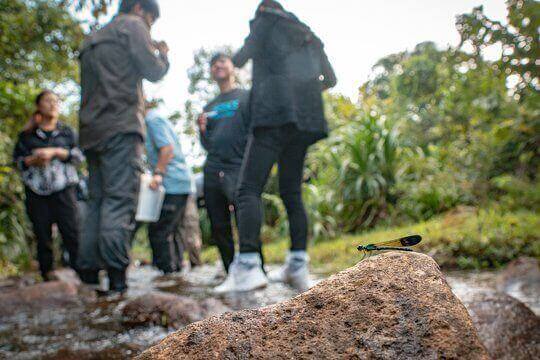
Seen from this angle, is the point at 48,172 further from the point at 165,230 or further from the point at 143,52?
the point at 143,52

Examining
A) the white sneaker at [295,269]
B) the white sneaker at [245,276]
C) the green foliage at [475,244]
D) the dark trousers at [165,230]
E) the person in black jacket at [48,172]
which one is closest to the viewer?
the white sneaker at [245,276]

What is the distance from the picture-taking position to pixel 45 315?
92.5 inches

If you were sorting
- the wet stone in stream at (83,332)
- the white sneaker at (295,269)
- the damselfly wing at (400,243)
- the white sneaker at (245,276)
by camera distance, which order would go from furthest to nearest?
the white sneaker at (295,269)
the white sneaker at (245,276)
the wet stone in stream at (83,332)
the damselfly wing at (400,243)

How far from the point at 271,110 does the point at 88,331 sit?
150 centimetres

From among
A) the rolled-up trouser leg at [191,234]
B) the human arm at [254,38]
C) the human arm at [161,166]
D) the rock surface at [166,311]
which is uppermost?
the human arm at [254,38]

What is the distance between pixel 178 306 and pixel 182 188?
2.61 metres

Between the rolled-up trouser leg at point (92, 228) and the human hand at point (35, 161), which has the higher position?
the human hand at point (35, 161)

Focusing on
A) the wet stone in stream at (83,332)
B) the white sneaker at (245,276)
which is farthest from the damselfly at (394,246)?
the white sneaker at (245,276)

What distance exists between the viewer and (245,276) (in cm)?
275

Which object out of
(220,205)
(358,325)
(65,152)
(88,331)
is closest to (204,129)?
(220,205)

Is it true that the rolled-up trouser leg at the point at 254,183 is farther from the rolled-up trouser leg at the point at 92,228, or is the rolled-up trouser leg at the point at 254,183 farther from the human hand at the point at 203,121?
the human hand at the point at 203,121

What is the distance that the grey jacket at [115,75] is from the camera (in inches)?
119

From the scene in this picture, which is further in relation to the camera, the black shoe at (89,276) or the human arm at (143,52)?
the black shoe at (89,276)

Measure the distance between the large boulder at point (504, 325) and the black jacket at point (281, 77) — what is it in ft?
4.58
